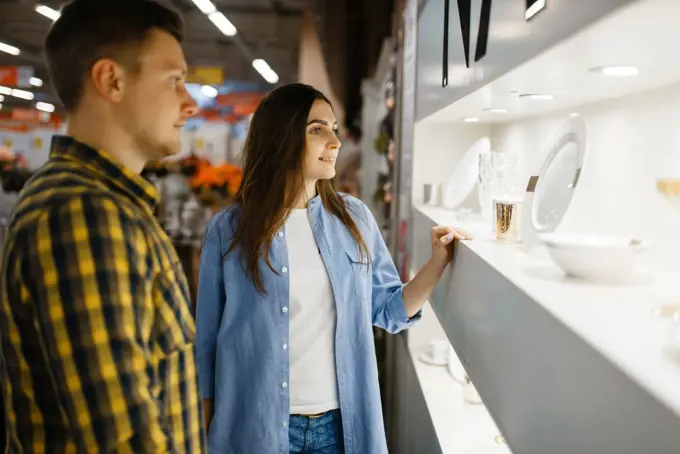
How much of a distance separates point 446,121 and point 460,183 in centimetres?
42

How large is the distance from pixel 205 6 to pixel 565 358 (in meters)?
6.30

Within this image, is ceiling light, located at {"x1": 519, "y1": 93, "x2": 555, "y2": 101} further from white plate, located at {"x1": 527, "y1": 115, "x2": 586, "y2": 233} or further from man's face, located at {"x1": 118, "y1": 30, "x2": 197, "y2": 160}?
man's face, located at {"x1": 118, "y1": 30, "x2": 197, "y2": 160}

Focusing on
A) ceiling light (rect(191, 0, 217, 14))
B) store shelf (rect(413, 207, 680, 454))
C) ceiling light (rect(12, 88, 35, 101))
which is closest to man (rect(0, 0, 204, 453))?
store shelf (rect(413, 207, 680, 454))

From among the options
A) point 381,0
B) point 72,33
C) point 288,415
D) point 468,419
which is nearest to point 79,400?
point 72,33

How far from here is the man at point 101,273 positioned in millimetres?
817

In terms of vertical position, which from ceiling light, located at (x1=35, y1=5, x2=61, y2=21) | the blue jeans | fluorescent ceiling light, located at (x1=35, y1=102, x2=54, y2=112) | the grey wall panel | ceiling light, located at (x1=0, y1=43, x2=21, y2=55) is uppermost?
ceiling light, located at (x1=35, y1=5, x2=61, y2=21)

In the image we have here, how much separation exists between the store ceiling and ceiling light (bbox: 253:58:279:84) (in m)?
0.09

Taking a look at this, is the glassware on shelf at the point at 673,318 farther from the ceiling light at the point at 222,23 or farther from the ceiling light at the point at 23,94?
the ceiling light at the point at 23,94

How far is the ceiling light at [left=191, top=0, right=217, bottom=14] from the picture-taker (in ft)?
20.0

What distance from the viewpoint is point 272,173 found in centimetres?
171

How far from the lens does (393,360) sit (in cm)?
319

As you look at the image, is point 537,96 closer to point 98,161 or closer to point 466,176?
point 466,176

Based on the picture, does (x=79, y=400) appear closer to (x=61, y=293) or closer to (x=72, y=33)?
(x=61, y=293)

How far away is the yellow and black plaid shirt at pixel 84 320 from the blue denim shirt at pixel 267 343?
681 mm
